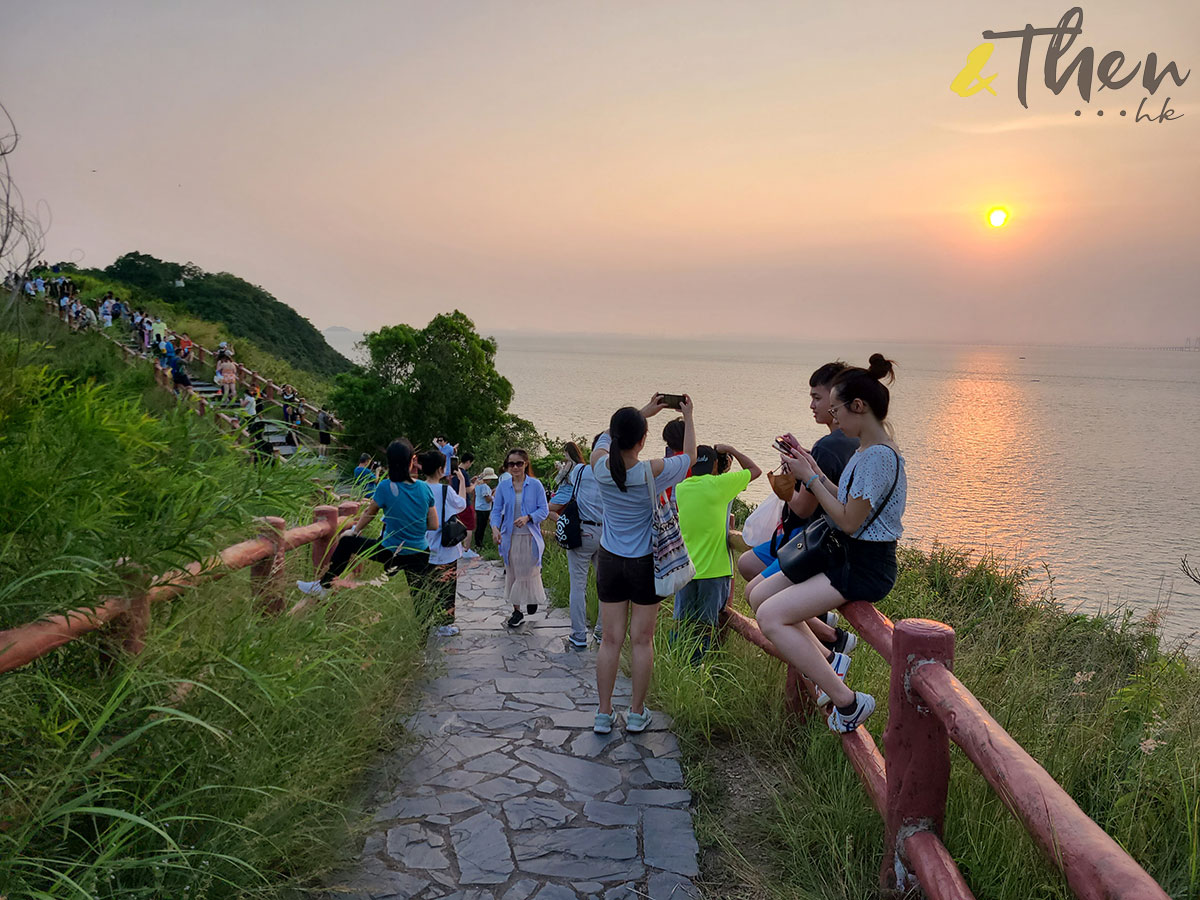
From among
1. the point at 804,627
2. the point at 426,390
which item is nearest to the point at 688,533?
the point at 804,627

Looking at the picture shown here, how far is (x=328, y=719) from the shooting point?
3.77m

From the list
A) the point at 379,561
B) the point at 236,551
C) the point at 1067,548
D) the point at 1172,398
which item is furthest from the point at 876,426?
the point at 1172,398

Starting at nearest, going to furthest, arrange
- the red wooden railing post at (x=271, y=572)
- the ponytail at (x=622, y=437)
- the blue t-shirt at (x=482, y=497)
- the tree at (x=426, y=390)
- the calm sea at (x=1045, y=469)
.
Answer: the red wooden railing post at (x=271, y=572) < the ponytail at (x=622, y=437) < the blue t-shirt at (x=482, y=497) < the calm sea at (x=1045, y=469) < the tree at (x=426, y=390)

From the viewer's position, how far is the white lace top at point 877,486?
3057 mm

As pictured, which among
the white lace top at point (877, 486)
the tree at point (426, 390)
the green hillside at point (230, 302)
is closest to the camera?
the white lace top at point (877, 486)

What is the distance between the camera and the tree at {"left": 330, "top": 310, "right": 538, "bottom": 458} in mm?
39625

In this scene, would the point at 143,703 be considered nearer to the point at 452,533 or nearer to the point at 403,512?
the point at 403,512

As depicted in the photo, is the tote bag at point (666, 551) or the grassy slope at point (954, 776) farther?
the tote bag at point (666, 551)

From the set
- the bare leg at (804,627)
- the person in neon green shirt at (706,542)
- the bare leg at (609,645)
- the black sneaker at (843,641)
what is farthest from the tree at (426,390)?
the bare leg at (804,627)

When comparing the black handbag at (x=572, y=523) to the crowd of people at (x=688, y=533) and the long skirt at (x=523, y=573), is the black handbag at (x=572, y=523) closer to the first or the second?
the crowd of people at (x=688, y=533)

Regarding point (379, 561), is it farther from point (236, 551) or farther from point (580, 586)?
point (236, 551)

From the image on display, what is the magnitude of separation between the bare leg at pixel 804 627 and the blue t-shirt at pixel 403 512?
3422 millimetres

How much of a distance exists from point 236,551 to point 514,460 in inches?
159

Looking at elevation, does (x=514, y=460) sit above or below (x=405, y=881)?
above
